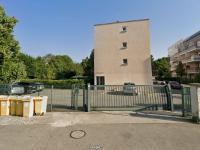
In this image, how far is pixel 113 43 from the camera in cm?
2198

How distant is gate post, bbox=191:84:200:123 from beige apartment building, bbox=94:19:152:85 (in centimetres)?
1371

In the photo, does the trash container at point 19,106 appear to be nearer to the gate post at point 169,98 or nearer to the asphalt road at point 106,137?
the asphalt road at point 106,137

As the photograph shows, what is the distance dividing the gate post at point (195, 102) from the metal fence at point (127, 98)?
2.40 meters

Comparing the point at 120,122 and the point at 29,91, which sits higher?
the point at 29,91

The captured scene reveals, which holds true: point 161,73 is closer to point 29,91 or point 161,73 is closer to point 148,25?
point 148,25

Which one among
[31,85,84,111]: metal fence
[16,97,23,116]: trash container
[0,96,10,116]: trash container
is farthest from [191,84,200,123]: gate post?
[0,96,10,116]: trash container

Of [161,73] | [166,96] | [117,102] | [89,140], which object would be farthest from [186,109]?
[161,73]

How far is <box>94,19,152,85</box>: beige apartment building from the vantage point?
20922mm

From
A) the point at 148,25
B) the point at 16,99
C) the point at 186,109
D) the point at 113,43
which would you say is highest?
the point at 148,25

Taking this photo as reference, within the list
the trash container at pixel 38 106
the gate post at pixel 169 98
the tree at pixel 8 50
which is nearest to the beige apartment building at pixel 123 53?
the tree at pixel 8 50

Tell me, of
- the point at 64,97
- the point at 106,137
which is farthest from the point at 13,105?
the point at 106,137

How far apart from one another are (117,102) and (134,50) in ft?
39.3

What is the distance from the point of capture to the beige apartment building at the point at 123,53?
20922mm

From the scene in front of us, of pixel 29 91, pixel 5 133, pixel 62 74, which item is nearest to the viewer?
pixel 5 133
